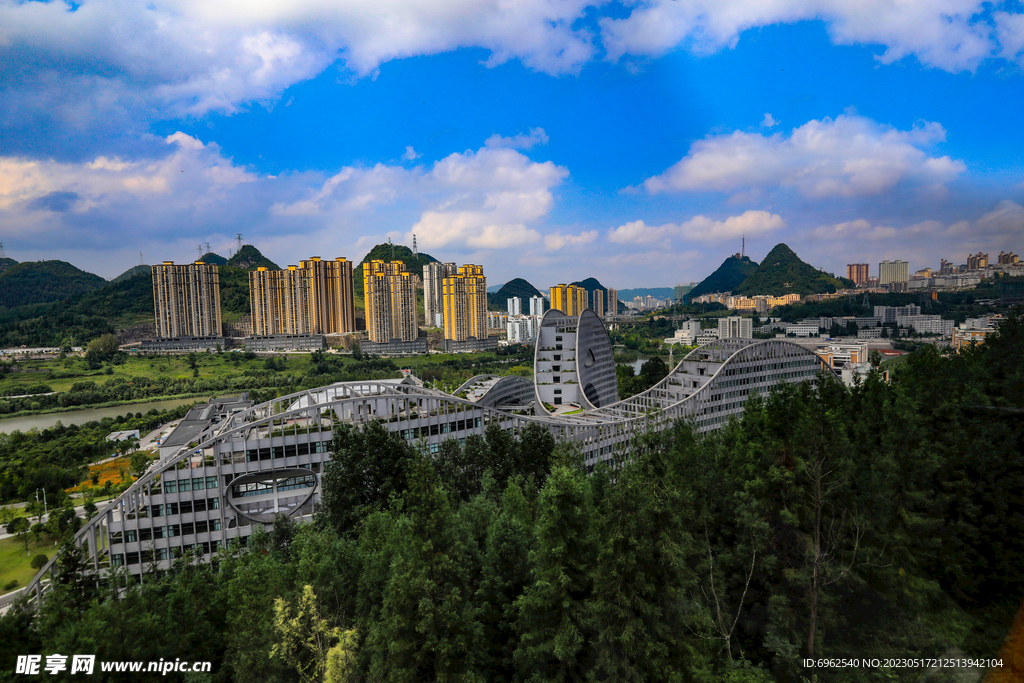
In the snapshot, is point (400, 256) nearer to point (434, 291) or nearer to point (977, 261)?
point (434, 291)

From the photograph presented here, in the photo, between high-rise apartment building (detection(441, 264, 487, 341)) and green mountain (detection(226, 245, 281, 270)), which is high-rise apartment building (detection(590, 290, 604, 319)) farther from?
green mountain (detection(226, 245, 281, 270))

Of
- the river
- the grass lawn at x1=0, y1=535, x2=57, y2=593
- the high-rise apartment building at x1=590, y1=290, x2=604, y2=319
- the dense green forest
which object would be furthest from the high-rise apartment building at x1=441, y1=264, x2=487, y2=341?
the dense green forest

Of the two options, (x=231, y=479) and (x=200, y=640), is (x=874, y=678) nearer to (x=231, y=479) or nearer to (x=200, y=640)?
(x=200, y=640)

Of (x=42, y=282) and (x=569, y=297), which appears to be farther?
(x=569, y=297)

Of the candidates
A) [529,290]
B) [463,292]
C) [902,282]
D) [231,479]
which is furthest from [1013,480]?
[529,290]

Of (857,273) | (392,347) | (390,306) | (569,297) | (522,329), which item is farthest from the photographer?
(522,329)

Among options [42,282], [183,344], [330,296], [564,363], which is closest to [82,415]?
[183,344]
